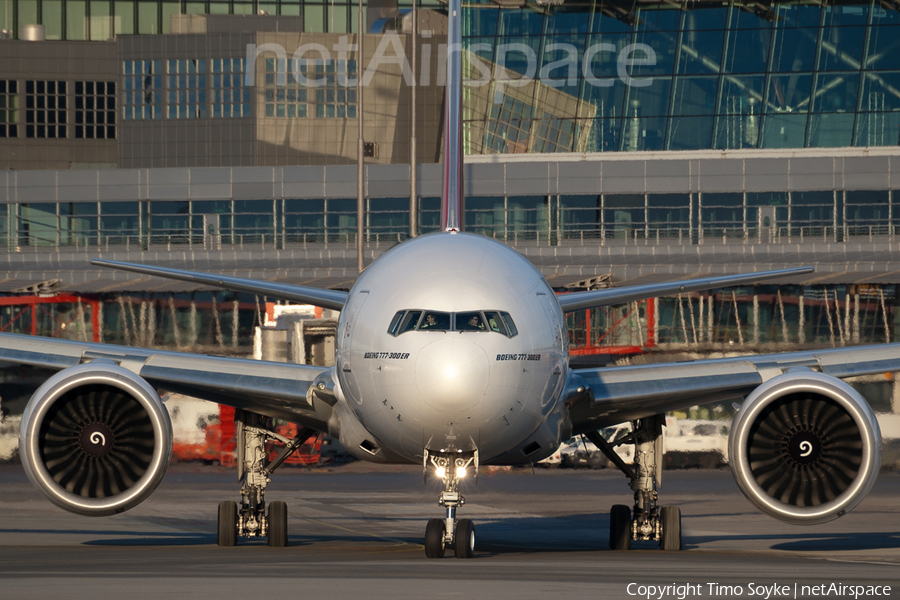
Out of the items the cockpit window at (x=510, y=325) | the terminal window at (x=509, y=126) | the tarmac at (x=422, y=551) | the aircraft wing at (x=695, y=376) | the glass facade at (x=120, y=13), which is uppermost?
the glass facade at (x=120, y=13)

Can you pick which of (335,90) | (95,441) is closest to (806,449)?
(95,441)

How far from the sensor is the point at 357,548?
60.4 feet

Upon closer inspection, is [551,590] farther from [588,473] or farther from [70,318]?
[70,318]

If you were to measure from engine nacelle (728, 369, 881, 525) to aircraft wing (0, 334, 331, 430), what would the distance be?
5.40m

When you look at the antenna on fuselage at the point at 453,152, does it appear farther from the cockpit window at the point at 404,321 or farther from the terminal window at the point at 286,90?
the terminal window at the point at 286,90

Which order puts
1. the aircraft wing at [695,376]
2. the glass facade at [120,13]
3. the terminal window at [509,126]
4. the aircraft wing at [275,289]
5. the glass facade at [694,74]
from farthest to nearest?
the glass facade at [120,13]
the terminal window at [509,126]
the glass facade at [694,74]
the aircraft wing at [275,289]
the aircraft wing at [695,376]

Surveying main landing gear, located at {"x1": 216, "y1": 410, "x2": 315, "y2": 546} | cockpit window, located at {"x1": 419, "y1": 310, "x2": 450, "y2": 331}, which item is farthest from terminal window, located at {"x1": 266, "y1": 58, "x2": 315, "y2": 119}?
cockpit window, located at {"x1": 419, "y1": 310, "x2": 450, "y2": 331}

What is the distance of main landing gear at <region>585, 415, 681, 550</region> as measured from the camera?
19172mm

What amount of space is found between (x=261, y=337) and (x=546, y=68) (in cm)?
2971

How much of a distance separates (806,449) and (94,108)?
77.3m

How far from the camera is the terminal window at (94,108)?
86.2m

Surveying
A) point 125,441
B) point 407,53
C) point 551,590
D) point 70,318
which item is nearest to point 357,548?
point 125,441

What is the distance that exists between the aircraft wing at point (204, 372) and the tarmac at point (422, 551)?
79.0 inches

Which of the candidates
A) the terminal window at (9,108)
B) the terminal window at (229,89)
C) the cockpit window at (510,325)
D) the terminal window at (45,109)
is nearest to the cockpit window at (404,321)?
the cockpit window at (510,325)
